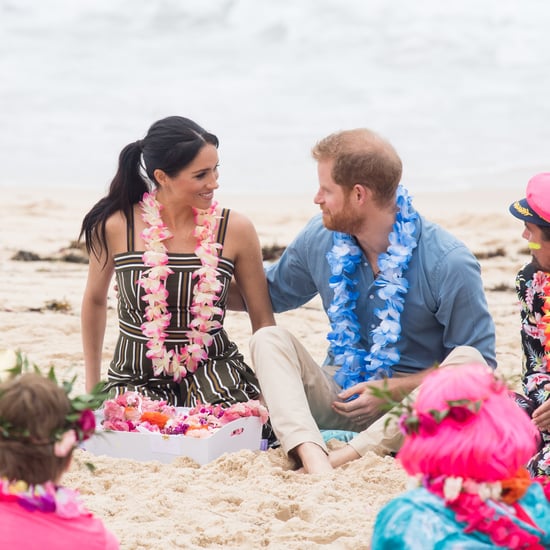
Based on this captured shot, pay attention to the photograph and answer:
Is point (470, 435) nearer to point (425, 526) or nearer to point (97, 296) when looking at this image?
point (425, 526)

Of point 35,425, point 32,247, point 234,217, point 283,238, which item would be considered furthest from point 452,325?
point 283,238

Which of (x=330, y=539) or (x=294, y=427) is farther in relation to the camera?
(x=294, y=427)

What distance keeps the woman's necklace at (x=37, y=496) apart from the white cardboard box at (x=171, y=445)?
6.22 feet

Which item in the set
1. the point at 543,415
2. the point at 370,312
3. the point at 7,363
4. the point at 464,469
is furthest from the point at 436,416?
the point at 370,312

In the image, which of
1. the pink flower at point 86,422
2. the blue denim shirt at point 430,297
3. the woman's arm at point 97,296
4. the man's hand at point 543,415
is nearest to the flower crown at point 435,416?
the pink flower at point 86,422

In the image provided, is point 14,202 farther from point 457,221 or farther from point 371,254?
point 371,254

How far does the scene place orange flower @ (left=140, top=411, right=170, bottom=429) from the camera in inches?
170

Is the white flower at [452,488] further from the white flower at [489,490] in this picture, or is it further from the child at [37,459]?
the child at [37,459]

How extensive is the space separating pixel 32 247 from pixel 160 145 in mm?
8010

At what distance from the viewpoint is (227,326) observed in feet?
25.2

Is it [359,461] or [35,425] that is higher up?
[35,425]

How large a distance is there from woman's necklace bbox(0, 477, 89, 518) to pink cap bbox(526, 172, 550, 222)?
2381 millimetres

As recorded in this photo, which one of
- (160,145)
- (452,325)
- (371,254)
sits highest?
(160,145)

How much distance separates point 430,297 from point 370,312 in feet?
1.10
